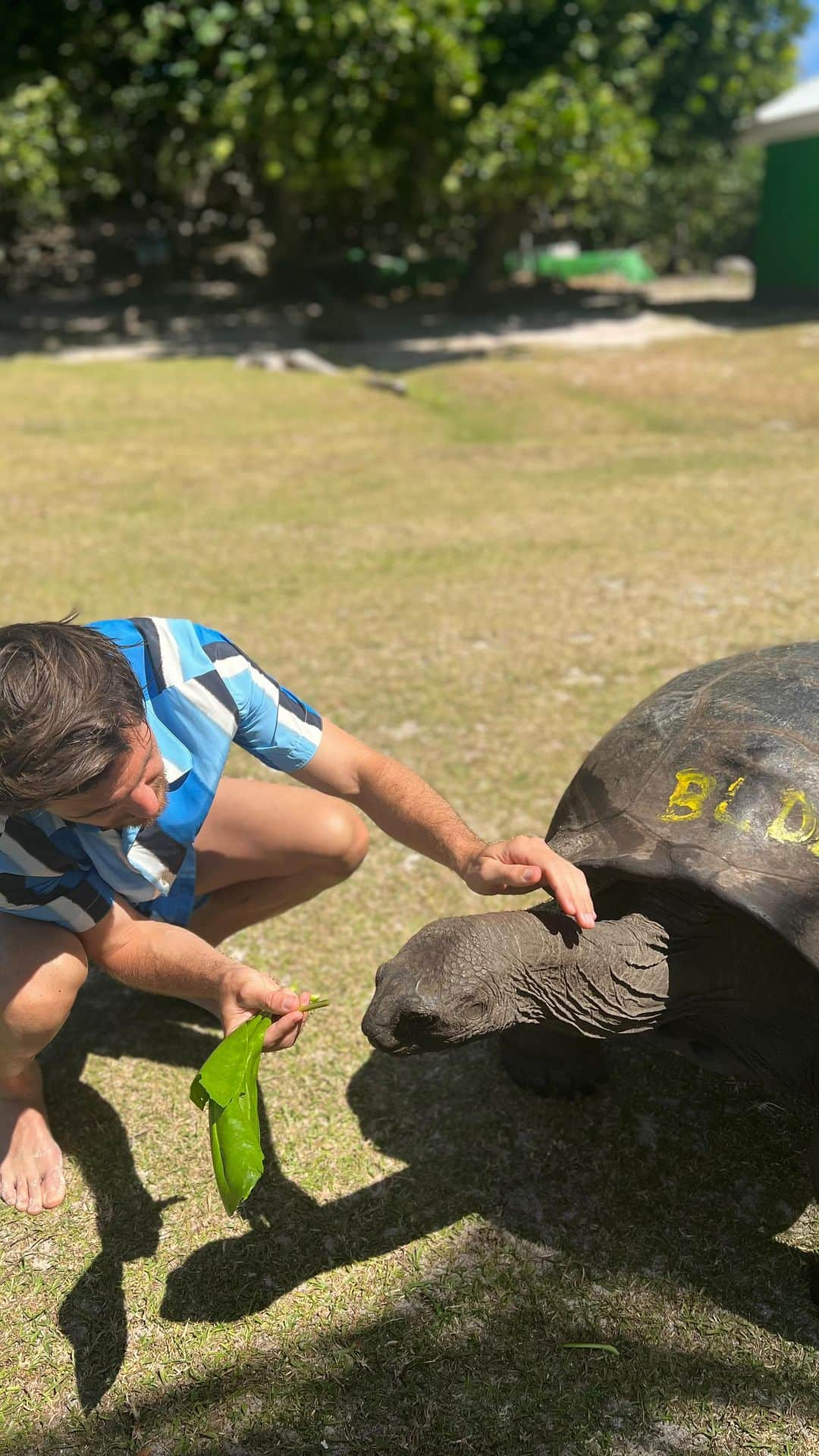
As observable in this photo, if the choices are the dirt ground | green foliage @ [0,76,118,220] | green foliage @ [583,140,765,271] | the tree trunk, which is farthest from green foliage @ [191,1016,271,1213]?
green foliage @ [583,140,765,271]

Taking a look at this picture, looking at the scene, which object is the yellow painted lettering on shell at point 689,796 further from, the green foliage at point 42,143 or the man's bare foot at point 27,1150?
the green foliage at point 42,143

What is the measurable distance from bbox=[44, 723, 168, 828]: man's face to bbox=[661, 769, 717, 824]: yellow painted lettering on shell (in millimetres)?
774

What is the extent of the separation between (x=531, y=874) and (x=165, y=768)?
59 cm

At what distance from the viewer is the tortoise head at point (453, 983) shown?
4.89ft

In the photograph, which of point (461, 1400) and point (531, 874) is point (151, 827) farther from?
point (461, 1400)

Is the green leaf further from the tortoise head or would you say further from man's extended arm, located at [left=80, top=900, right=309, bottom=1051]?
the tortoise head

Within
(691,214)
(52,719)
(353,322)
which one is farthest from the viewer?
(691,214)

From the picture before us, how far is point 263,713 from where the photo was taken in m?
1.87

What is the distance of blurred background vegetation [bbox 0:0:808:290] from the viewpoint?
992 cm

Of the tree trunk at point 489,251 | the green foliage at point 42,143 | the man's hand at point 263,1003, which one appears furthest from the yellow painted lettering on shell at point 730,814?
the tree trunk at point 489,251

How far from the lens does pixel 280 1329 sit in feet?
5.36

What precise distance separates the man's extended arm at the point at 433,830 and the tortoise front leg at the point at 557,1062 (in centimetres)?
40

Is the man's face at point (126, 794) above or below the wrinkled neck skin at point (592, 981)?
above

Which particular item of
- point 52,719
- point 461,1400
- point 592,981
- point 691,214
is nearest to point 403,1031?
point 592,981
